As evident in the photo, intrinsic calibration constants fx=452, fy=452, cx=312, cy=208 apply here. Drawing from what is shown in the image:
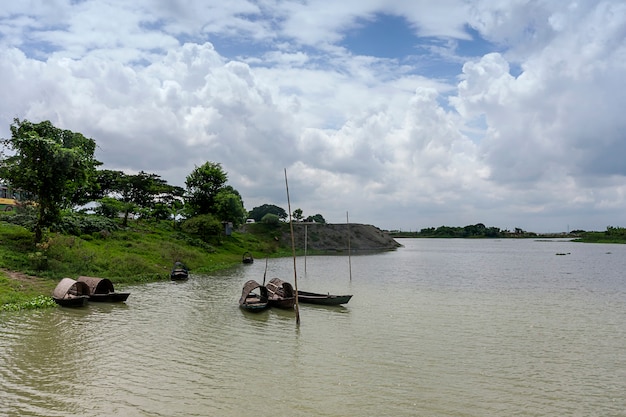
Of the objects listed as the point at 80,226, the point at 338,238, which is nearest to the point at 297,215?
the point at 338,238

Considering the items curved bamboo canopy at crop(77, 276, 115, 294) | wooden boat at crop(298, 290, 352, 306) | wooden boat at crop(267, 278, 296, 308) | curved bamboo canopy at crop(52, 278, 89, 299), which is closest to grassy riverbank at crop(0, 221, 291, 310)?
curved bamboo canopy at crop(52, 278, 89, 299)

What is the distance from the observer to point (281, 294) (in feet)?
86.6

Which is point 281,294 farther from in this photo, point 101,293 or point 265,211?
point 265,211

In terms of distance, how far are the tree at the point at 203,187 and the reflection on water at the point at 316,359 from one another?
141ft

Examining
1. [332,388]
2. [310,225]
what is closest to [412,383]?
[332,388]

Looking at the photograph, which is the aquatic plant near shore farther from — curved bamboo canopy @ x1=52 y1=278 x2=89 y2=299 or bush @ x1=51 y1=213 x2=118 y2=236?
bush @ x1=51 y1=213 x2=118 y2=236

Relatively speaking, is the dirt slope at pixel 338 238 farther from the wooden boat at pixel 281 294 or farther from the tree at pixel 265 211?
the wooden boat at pixel 281 294

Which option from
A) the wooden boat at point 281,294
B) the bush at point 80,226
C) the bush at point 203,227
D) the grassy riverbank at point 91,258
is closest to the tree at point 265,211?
the bush at point 203,227

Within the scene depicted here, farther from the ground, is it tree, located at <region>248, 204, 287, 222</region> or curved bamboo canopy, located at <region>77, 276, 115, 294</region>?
tree, located at <region>248, 204, 287, 222</region>

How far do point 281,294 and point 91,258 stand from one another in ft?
52.1

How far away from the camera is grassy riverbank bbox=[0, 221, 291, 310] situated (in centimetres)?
2495

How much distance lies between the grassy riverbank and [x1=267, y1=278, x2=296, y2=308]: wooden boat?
457 inches

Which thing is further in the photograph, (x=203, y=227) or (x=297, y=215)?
(x=297, y=215)

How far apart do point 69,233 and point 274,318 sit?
24.4 meters
